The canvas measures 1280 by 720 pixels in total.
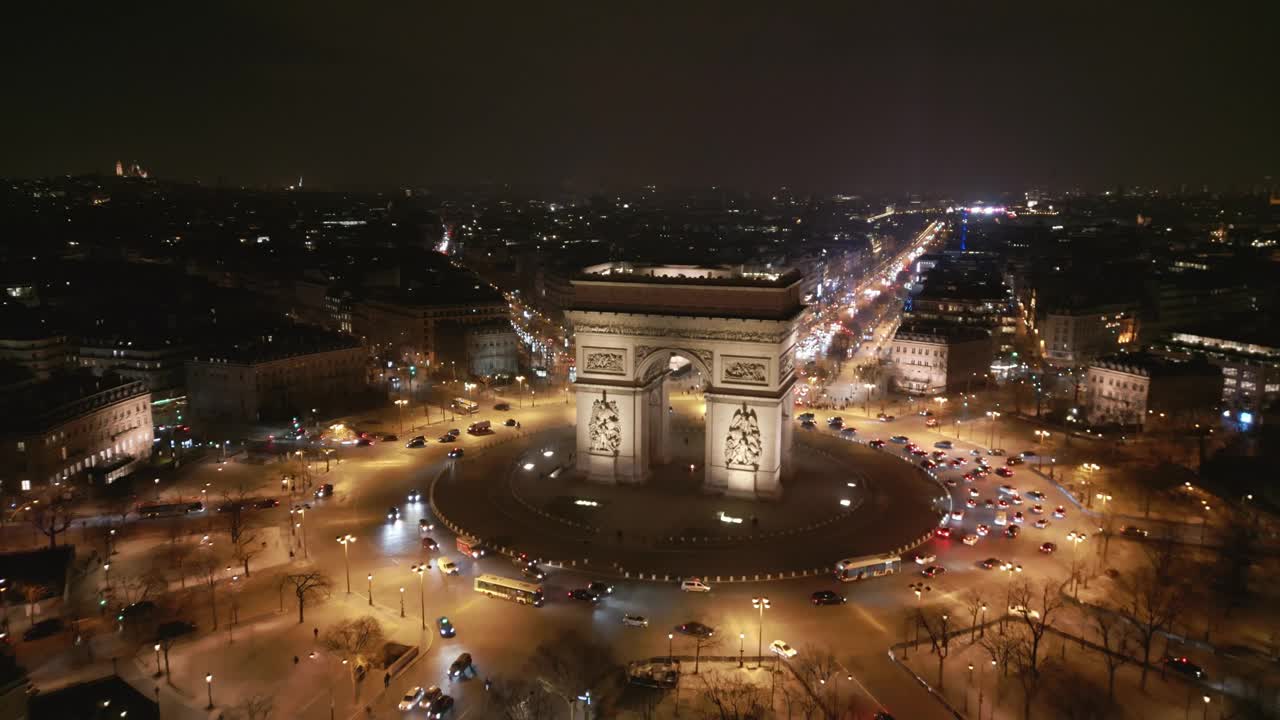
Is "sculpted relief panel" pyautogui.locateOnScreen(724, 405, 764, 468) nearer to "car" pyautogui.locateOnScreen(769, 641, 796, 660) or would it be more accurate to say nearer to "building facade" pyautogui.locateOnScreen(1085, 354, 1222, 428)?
"car" pyautogui.locateOnScreen(769, 641, 796, 660)

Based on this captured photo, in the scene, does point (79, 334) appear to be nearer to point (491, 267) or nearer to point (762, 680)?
point (762, 680)

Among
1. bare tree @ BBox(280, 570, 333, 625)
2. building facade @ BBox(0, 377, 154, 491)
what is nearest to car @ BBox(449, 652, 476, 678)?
bare tree @ BBox(280, 570, 333, 625)

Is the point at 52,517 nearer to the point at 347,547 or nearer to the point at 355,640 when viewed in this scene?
the point at 347,547

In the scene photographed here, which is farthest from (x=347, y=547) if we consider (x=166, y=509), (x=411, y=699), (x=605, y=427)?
(x=605, y=427)

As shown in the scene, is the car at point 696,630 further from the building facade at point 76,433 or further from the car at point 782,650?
the building facade at point 76,433

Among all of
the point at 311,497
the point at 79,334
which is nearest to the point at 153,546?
the point at 311,497

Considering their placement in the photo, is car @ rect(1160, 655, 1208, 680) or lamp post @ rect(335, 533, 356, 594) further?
lamp post @ rect(335, 533, 356, 594)

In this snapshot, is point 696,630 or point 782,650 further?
point 696,630
